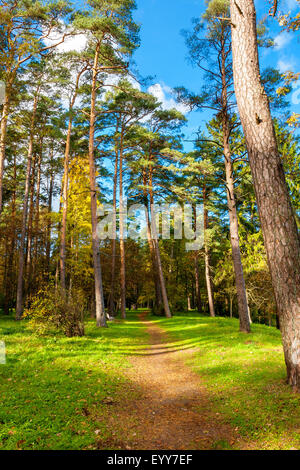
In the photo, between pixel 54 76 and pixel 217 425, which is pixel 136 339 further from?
pixel 54 76

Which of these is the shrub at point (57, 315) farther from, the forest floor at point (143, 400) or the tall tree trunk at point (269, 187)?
the tall tree trunk at point (269, 187)

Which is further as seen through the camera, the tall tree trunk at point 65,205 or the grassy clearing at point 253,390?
the tall tree trunk at point 65,205

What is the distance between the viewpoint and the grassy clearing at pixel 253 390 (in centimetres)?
340

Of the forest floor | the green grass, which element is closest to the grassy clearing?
the forest floor

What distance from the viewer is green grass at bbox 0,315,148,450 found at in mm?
3346

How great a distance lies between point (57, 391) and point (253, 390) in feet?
11.6

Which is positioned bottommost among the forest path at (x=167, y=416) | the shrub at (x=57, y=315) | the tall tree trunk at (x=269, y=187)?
the forest path at (x=167, y=416)

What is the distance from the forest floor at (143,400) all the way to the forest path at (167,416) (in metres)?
0.01

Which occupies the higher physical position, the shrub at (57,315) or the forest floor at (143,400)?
the shrub at (57,315)

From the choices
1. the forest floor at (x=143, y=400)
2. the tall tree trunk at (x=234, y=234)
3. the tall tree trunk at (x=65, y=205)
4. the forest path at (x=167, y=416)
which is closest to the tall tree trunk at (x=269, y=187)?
the forest floor at (x=143, y=400)

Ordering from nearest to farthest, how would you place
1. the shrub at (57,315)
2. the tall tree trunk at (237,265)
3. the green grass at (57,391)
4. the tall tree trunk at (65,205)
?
1. the green grass at (57,391)
2. the shrub at (57,315)
3. the tall tree trunk at (237,265)
4. the tall tree trunk at (65,205)

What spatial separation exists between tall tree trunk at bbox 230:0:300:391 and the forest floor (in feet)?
3.72

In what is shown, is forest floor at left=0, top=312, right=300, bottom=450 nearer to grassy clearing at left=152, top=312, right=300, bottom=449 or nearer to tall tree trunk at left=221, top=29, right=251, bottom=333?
grassy clearing at left=152, top=312, right=300, bottom=449

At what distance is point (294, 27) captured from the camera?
5.21 metres
